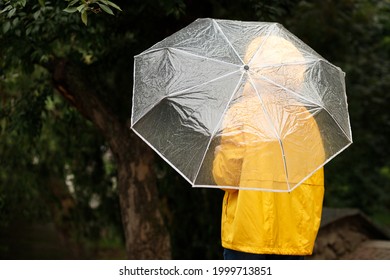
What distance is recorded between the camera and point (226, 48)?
3.68 m

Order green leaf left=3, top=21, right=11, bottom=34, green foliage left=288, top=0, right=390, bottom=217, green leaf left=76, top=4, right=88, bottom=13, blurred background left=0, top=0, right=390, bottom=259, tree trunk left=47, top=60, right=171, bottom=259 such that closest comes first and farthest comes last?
green leaf left=76, top=4, right=88, bottom=13 < green leaf left=3, top=21, right=11, bottom=34 < blurred background left=0, top=0, right=390, bottom=259 < tree trunk left=47, top=60, right=171, bottom=259 < green foliage left=288, top=0, right=390, bottom=217

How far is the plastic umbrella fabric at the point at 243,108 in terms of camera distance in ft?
11.0

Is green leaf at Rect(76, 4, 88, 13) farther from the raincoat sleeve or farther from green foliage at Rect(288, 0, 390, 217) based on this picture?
green foliage at Rect(288, 0, 390, 217)

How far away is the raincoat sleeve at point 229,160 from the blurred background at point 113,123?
951 millimetres

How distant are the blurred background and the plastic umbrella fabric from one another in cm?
59

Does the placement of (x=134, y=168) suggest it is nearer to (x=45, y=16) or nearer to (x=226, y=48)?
(x=45, y=16)

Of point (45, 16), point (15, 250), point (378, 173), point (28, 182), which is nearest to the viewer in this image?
point (45, 16)

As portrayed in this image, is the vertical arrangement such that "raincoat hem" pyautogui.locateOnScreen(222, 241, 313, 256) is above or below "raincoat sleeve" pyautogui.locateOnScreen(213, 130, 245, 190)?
below

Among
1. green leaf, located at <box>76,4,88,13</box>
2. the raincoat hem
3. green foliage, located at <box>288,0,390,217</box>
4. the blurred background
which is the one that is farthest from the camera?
green foliage, located at <box>288,0,390,217</box>

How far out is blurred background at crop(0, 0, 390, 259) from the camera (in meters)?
5.28

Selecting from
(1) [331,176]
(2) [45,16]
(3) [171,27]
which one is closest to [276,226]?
(2) [45,16]

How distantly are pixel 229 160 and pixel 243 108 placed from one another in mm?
287

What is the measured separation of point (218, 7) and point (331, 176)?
462 centimetres

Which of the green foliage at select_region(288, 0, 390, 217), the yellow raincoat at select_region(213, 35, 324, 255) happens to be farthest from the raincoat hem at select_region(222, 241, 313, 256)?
the green foliage at select_region(288, 0, 390, 217)
